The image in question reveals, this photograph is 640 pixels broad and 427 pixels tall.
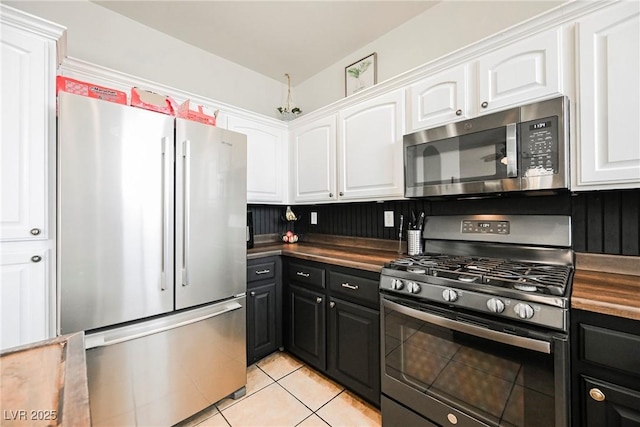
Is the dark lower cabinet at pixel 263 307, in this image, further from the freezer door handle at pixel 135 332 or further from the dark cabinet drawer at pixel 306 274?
the freezer door handle at pixel 135 332

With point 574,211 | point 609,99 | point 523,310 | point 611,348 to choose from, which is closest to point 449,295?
point 523,310

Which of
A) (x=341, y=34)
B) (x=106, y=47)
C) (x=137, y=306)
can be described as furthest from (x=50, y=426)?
(x=341, y=34)

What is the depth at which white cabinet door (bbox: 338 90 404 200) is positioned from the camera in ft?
5.99

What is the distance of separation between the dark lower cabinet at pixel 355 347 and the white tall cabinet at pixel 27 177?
150cm

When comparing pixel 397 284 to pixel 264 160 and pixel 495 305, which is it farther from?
pixel 264 160

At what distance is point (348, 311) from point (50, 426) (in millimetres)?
1469

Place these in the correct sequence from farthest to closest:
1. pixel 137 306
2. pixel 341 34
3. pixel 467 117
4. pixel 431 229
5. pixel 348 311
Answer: pixel 341 34 → pixel 431 229 → pixel 348 311 → pixel 467 117 → pixel 137 306

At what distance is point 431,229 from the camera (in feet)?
6.18

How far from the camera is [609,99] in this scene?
3.68 ft

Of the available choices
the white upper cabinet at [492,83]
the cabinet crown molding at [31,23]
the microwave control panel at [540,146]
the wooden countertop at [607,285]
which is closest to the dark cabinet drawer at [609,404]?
the wooden countertop at [607,285]

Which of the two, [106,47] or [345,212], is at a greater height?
[106,47]

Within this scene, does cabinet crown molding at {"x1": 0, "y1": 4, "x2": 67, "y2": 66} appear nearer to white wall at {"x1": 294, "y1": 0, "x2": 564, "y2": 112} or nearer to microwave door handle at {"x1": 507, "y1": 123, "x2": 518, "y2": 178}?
white wall at {"x1": 294, "y1": 0, "x2": 564, "y2": 112}

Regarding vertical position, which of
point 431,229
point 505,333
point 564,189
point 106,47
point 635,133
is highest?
point 106,47

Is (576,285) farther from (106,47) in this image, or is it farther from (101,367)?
(106,47)
